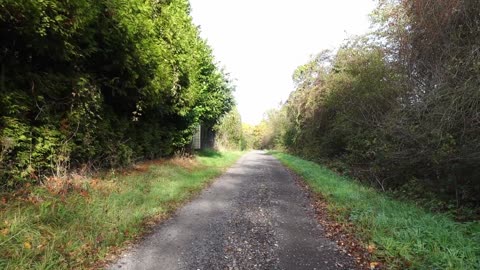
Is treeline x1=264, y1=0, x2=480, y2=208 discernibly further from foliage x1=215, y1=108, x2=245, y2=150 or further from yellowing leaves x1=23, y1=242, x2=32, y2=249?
foliage x1=215, y1=108, x2=245, y2=150

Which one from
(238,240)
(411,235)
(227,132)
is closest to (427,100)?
(411,235)

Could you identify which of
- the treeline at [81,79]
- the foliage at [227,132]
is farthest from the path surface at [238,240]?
the foliage at [227,132]

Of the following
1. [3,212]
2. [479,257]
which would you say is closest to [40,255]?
[3,212]

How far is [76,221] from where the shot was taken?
560 cm

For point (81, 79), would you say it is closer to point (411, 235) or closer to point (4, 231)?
point (4, 231)

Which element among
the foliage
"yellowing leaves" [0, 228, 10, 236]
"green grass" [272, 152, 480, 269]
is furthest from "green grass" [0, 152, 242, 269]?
the foliage

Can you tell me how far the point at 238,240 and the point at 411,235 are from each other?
9.36 feet

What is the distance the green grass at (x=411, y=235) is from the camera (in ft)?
15.2

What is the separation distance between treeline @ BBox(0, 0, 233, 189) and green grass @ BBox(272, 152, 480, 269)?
635 cm

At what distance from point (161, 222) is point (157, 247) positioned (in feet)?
4.92

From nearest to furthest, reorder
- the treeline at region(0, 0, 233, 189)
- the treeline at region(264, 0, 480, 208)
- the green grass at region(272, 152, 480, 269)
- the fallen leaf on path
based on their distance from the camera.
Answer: the green grass at region(272, 152, 480, 269) → the fallen leaf on path → the treeline at region(0, 0, 233, 189) → the treeline at region(264, 0, 480, 208)

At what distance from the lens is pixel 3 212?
4.99m

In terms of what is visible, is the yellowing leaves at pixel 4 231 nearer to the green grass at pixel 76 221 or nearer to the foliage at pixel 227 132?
the green grass at pixel 76 221

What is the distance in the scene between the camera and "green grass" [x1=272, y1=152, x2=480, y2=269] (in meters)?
4.63
